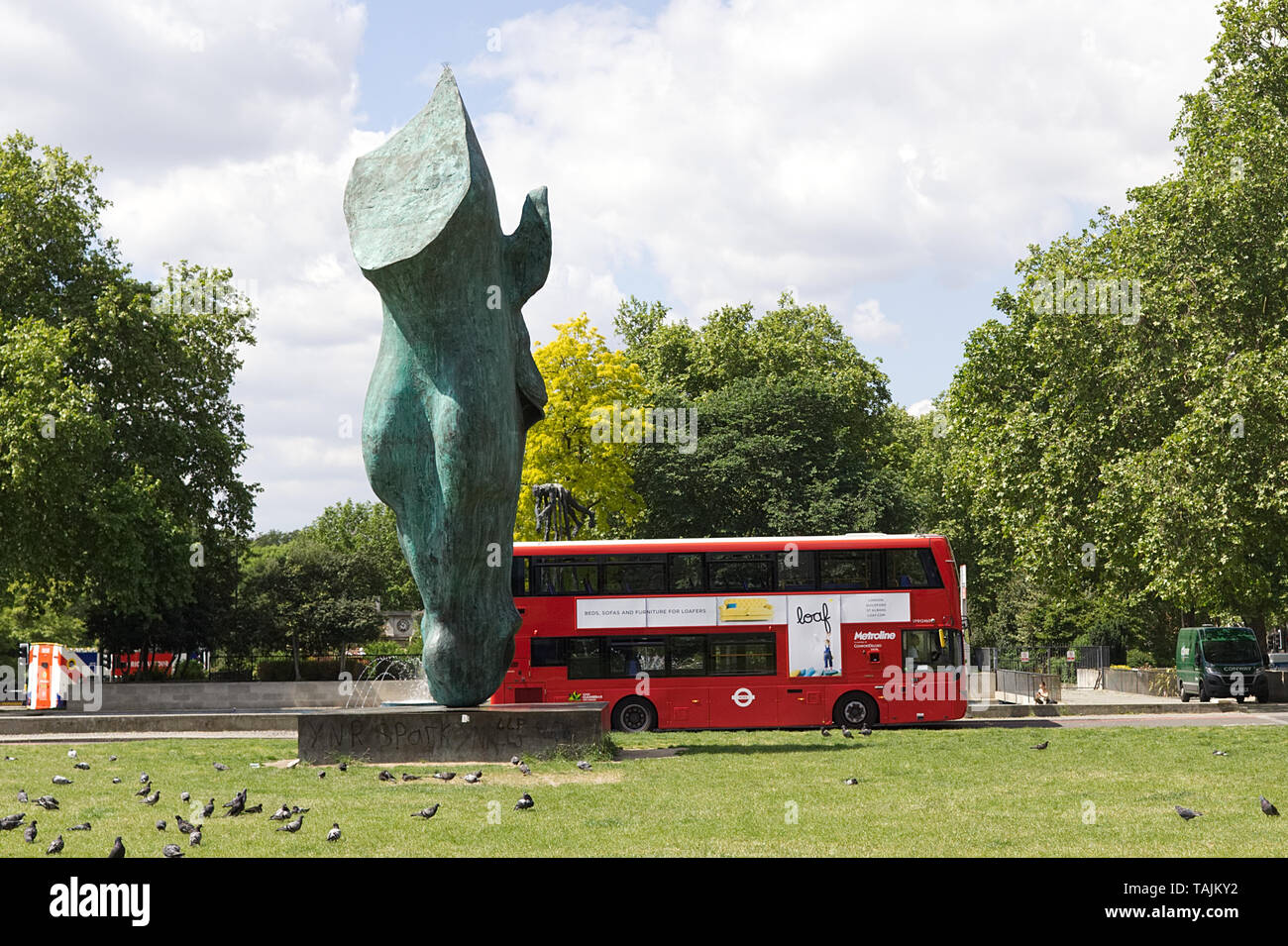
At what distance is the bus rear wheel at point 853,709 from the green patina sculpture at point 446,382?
937 cm

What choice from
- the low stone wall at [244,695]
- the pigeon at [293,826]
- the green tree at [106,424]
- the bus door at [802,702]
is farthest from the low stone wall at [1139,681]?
the pigeon at [293,826]

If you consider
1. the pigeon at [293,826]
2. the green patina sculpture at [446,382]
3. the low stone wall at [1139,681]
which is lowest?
the low stone wall at [1139,681]

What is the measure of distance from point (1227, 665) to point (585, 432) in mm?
19338

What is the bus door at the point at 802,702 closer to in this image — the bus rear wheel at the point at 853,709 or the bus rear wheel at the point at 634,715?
the bus rear wheel at the point at 853,709

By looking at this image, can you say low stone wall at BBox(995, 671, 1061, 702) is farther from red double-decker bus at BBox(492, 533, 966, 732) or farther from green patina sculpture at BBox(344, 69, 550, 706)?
green patina sculpture at BBox(344, 69, 550, 706)

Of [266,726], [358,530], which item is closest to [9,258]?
[266,726]

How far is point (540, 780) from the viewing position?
1374cm

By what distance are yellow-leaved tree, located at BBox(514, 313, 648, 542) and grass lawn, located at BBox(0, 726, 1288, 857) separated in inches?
870

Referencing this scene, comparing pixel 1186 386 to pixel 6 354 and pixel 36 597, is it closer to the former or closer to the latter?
pixel 6 354

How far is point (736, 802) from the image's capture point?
38.8 ft

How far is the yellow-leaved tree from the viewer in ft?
133

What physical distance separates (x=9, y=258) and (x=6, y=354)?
5.67m

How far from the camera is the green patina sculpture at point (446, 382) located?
14.8 m

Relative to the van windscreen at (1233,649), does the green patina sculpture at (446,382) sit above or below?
above
